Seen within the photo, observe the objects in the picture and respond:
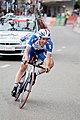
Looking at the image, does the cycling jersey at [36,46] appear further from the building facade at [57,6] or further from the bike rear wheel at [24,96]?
the building facade at [57,6]

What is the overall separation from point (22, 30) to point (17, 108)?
9.51m

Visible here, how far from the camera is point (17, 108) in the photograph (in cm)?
873

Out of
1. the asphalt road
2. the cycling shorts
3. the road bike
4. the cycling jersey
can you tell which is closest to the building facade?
the asphalt road

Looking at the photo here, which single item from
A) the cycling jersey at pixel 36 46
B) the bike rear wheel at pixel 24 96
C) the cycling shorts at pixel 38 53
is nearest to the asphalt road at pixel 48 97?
the bike rear wheel at pixel 24 96

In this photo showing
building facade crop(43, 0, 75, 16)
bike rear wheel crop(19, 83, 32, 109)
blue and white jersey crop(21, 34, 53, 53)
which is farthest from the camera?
building facade crop(43, 0, 75, 16)

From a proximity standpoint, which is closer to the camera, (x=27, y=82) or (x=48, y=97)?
(x=27, y=82)

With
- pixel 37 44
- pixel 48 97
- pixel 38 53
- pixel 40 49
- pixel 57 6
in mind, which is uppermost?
pixel 37 44

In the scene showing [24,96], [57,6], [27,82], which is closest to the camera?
[27,82]

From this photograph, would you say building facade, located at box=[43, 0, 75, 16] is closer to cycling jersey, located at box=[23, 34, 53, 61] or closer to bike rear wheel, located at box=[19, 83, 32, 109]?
cycling jersey, located at box=[23, 34, 53, 61]

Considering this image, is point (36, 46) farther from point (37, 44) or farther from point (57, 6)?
point (57, 6)

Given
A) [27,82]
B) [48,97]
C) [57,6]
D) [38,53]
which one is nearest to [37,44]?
[38,53]

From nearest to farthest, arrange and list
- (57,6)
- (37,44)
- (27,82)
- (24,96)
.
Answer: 1. (27,82)
2. (37,44)
3. (24,96)
4. (57,6)

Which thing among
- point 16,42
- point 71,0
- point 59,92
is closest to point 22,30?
point 16,42

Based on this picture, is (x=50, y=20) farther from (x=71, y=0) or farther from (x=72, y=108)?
(x=72, y=108)
